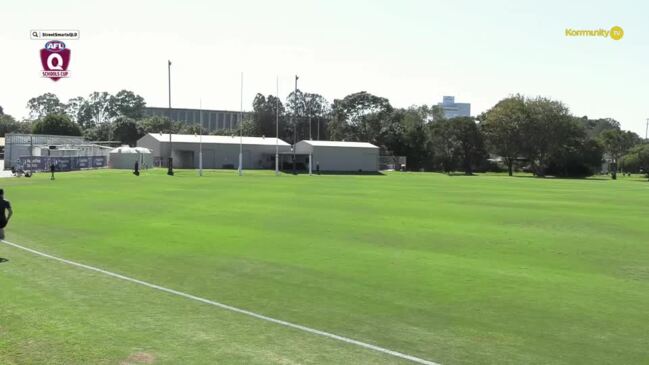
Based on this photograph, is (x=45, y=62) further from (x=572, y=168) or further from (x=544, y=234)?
(x=572, y=168)

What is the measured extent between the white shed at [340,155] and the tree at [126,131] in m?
67.0

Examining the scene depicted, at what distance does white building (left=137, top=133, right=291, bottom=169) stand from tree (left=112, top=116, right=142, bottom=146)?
54.0m

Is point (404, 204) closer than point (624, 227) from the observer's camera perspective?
No

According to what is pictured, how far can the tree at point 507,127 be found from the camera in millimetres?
104438

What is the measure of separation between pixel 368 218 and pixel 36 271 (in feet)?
44.4

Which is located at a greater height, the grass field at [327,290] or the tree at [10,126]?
the tree at [10,126]

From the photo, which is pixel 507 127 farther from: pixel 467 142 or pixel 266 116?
pixel 266 116

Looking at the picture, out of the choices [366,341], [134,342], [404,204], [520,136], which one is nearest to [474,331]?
[366,341]

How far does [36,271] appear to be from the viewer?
12547 millimetres

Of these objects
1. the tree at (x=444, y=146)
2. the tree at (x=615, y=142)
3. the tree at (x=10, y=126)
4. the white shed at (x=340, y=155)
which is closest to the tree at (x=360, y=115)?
the tree at (x=444, y=146)

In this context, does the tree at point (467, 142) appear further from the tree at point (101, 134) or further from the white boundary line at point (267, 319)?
the white boundary line at point (267, 319)

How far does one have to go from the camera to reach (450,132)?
116 metres

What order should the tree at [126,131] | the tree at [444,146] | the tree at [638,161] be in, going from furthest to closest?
the tree at [126,131], the tree at [444,146], the tree at [638,161]

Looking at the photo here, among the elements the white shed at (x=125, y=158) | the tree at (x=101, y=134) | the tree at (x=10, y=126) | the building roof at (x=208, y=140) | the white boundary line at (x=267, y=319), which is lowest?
the white boundary line at (x=267, y=319)
